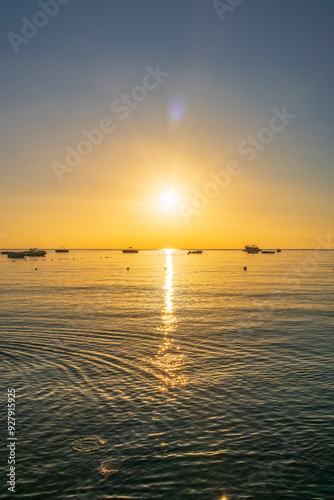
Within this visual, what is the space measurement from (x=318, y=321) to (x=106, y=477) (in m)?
30.3

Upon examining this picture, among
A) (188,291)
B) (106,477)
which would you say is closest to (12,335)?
(106,477)

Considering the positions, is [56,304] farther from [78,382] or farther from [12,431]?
[12,431]

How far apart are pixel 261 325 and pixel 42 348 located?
66.5 ft

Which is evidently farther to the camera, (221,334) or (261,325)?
(261,325)

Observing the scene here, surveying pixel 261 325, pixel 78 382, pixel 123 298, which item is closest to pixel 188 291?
pixel 123 298

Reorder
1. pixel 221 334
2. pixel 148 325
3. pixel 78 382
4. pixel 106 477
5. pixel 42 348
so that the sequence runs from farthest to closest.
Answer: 1. pixel 148 325
2. pixel 221 334
3. pixel 42 348
4. pixel 78 382
5. pixel 106 477

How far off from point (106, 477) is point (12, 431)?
16.2 ft

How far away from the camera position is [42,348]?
25578 mm

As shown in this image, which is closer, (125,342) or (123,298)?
(125,342)

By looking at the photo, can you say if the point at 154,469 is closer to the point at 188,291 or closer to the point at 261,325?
the point at 261,325

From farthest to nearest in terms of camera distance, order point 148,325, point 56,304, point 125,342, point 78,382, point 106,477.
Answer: point 56,304 → point 148,325 → point 125,342 → point 78,382 → point 106,477

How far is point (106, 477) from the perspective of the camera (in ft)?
35.8

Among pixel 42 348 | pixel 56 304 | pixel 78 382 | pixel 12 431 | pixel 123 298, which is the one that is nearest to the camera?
pixel 12 431

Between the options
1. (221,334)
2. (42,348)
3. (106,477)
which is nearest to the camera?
(106,477)
